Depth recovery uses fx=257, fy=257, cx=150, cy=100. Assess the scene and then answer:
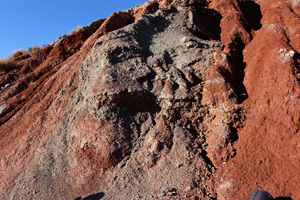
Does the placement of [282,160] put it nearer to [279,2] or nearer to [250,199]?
[250,199]

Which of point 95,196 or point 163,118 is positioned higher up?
point 163,118

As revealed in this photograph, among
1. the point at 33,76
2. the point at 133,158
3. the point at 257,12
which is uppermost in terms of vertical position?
the point at 33,76

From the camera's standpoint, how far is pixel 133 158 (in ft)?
23.3

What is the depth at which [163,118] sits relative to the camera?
7703 mm

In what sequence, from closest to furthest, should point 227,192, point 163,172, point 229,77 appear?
point 227,192 → point 163,172 → point 229,77

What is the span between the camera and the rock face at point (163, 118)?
6.29 metres

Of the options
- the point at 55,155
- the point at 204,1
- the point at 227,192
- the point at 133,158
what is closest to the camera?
the point at 227,192

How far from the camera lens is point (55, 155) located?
7.63 meters

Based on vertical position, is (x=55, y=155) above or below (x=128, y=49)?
below

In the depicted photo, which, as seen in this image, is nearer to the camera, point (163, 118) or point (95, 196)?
point (95, 196)

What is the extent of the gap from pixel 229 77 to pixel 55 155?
5.84 metres

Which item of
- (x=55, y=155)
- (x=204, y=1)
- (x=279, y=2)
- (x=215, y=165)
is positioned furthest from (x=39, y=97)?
(x=279, y=2)

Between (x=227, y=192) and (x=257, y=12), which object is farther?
(x=257, y=12)

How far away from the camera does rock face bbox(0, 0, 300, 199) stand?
6.29 meters
